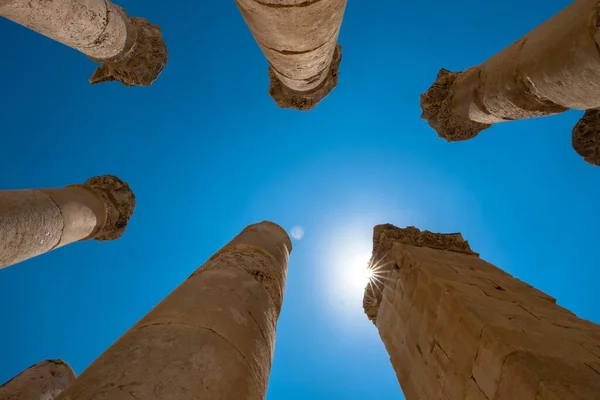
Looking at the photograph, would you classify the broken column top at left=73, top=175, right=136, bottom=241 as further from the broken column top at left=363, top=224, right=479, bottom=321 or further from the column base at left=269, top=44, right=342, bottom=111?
the broken column top at left=363, top=224, right=479, bottom=321

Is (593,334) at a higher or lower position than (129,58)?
lower

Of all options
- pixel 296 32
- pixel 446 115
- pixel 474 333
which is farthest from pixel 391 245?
pixel 296 32

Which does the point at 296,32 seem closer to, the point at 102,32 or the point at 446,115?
the point at 446,115

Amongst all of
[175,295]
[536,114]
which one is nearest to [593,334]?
[536,114]

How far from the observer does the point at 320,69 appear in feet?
21.5

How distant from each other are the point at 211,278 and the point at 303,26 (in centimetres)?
314

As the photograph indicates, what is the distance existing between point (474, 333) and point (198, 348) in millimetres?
2462

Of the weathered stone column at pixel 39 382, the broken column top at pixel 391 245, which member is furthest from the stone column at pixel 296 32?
the weathered stone column at pixel 39 382

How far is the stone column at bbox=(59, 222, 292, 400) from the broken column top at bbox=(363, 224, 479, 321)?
9.24ft

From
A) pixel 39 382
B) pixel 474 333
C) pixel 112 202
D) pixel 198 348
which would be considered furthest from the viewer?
pixel 112 202

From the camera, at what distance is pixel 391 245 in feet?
20.2

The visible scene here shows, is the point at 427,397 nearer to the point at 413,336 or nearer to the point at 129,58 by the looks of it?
the point at 413,336

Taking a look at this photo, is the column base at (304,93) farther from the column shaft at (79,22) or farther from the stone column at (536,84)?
the column shaft at (79,22)

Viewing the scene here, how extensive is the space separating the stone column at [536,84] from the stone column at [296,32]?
259cm
